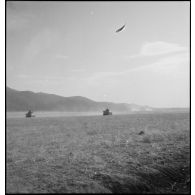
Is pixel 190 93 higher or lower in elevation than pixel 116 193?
higher

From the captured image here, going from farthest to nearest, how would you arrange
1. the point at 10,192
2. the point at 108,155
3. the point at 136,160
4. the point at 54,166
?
the point at 108,155 < the point at 136,160 < the point at 54,166 < the point at 10,192

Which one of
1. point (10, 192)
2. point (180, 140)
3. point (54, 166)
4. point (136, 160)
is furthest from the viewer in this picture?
point (180, 140)

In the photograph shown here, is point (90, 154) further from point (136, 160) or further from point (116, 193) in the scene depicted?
point (116, 193)

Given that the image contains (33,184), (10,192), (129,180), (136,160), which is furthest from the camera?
(136,160)

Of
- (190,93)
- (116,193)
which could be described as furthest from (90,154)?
(190,93)

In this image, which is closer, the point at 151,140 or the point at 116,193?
the point at 116,193

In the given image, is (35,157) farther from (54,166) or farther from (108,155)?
(108,155)
